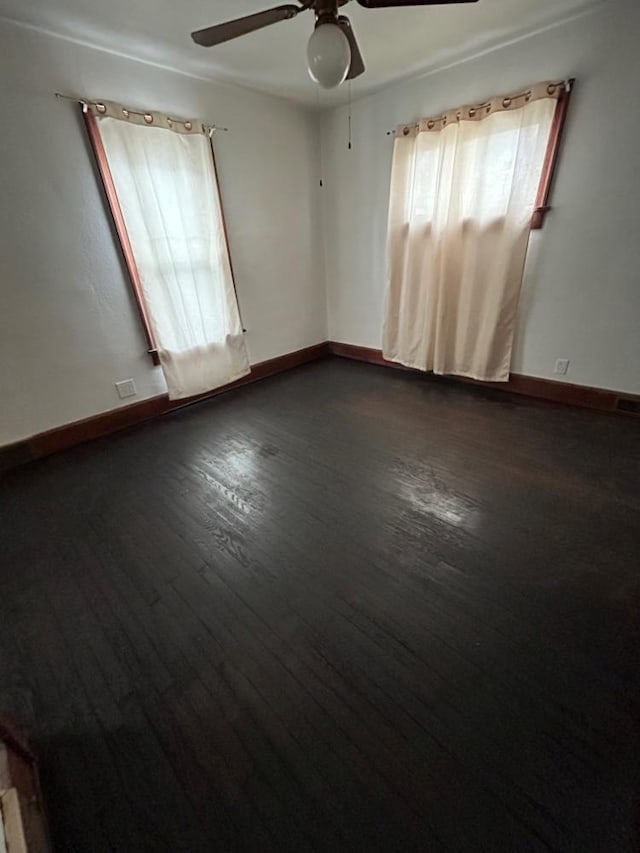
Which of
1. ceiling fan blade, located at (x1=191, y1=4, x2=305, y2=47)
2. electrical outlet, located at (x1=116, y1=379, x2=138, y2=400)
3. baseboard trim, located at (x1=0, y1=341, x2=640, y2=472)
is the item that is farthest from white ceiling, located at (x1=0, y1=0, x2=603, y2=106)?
baseboard trim, located at (x1=0, y1=341, x2=640, y2=472)

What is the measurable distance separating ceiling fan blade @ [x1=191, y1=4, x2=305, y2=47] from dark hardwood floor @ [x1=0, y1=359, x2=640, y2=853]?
6.59 ft

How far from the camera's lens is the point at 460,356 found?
10.3 ft

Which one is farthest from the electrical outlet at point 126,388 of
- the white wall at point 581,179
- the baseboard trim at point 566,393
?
the white wall at point 581,179

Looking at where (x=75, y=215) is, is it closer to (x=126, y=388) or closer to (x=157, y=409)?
(x=126, y=388)

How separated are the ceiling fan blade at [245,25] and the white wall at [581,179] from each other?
1.85 metres

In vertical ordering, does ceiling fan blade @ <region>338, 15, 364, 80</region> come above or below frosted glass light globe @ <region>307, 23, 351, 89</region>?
above

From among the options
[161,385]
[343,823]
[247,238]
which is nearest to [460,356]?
[247,238]

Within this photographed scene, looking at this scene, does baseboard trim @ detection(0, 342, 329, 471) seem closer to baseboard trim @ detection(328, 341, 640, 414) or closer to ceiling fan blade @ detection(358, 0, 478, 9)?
baseboard trim @ detection(328, 341, 640, 414)

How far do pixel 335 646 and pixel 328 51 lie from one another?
2163 mm

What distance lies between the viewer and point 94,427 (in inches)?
106

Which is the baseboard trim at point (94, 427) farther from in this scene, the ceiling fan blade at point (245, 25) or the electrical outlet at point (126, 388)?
the ceiling fan blade at point (245, 25)

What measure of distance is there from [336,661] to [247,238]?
3.24m

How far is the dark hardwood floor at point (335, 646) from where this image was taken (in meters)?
0.89

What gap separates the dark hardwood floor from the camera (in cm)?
89
